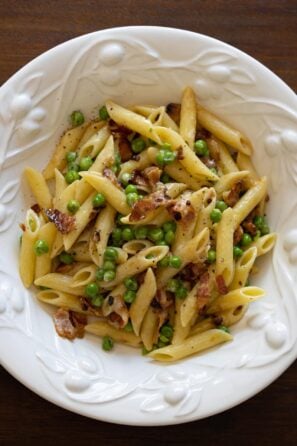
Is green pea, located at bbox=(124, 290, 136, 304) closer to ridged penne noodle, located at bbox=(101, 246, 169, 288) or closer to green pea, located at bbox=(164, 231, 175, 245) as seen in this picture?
ridged penne noodle, located at bbox=(101, 246, 169, 288)

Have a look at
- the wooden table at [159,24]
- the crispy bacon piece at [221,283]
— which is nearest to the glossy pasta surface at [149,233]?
the crispy bacon piece at [221,283]

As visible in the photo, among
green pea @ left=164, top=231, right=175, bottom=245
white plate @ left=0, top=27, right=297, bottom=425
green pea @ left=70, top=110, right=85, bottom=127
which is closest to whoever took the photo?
white plate @ left=0, top=27, right=297, bottom=425

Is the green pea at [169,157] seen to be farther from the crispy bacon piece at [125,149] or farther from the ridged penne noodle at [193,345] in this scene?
the ridged penne noodle at [193,345]

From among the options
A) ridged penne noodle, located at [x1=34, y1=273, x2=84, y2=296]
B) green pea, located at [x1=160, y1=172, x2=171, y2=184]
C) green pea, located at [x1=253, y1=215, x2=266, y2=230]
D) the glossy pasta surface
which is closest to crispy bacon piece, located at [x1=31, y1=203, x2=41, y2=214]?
the glossy pasta surface

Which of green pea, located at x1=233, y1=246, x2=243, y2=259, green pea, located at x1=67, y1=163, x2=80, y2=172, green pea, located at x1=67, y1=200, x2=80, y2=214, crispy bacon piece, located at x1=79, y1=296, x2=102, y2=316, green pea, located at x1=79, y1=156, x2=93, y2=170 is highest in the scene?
green pea, located at x1=79, y1=156, x2=93, y2=170

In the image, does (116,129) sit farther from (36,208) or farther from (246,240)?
(246,240)

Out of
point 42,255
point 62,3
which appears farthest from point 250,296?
point 62,3
